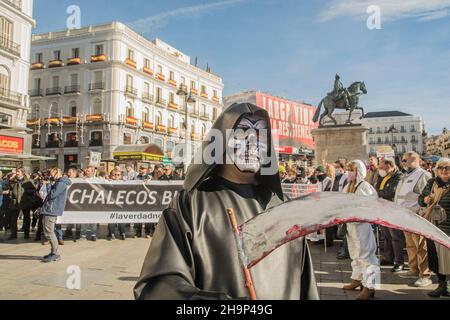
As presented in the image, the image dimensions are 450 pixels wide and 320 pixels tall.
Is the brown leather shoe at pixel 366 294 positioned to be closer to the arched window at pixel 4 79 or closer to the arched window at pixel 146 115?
the arched window at pixel 4 79

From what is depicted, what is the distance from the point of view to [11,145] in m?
22.7

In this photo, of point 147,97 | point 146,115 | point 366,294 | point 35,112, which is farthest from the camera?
point 146,115

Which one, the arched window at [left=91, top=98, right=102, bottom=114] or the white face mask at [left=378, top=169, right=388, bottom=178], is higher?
the arched window at [left=91, top=98, right=102, bottom=114]

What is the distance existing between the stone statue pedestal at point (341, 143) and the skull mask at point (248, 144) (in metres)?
15.7

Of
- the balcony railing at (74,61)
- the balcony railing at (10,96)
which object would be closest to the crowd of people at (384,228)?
the balcony railing at (10,96)

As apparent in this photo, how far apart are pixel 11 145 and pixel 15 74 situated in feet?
20.9

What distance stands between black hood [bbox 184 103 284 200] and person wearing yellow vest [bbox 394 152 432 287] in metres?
4.34

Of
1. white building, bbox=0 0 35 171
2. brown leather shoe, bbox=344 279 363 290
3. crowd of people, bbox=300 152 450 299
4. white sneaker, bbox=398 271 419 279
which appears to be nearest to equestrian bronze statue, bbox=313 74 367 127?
crowd of people, bbox=300 152 450 299

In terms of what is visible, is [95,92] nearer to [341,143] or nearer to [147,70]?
[147,70]

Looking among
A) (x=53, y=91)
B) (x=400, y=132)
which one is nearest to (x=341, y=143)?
(x=53, y=91)

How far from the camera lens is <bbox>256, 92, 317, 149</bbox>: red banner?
171ft

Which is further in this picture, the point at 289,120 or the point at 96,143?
the point at 289,120

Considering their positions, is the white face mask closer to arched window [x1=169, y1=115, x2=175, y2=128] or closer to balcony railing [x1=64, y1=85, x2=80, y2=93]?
balcony railing [x1=64, y1=85, x2=80, y2=93]
